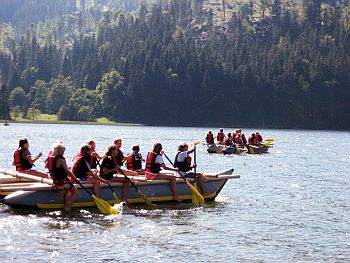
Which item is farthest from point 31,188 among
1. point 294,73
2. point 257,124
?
point 294,73

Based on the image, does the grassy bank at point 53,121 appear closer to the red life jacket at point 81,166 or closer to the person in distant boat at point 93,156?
the person in distant boat at point 93,156

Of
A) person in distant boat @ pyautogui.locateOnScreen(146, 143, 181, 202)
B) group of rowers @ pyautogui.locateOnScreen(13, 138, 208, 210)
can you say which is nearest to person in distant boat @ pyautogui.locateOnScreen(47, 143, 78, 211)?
group of rowers @ pyautogui.locateOnScreen(13, 138, 208, 210)

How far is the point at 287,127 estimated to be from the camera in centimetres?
18175

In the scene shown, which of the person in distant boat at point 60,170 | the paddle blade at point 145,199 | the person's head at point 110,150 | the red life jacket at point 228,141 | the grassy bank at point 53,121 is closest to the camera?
the person in distant boat at point 60,170

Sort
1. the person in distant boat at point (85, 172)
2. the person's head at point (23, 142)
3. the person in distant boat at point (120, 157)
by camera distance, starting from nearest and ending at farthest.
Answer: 1. the person in distant boat at point (85, 172)
2. the person's head at point (23, 142)
3. the person in distant boat at point (120, 157)

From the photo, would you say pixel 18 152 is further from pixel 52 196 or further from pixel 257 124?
pixel 257 124

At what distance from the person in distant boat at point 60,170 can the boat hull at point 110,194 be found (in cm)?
25

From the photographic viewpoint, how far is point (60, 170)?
81.8ft

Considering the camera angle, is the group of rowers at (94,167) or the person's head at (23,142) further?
the person's head at (23,142)

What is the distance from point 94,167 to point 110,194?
2757 millimetres

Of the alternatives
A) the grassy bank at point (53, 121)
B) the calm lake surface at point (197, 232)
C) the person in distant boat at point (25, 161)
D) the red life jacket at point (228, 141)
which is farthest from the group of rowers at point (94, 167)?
the grassy bank at point (53, 121)

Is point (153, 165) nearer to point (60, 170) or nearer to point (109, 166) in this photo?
point (109, 166)

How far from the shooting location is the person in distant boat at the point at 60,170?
24.7 metres

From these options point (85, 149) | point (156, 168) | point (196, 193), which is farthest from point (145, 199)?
point (85, 149)
